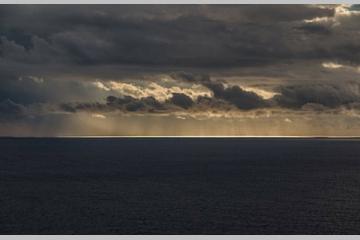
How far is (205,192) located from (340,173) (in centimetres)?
7885

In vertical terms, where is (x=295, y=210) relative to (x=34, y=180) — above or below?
above

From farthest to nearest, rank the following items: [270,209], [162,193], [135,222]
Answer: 1. [162,193]
2. [270,209]
3. [135,222]

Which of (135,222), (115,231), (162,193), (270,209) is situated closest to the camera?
(115,231)

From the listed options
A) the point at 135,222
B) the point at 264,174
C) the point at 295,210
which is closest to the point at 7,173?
the point at 264,174

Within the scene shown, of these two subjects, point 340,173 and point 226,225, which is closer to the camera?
point 226,225

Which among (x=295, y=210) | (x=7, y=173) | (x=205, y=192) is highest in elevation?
(x=295, y=210)

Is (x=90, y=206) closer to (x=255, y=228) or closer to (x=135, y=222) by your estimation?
(x=135, y=222)

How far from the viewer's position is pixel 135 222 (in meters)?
96.8

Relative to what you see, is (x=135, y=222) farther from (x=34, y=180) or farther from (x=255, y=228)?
(x=34, y=180)

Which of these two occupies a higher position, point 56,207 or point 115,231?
point 115,231

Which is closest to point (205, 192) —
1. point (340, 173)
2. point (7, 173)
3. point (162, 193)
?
point (162, 193)

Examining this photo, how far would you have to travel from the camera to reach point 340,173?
630 feet

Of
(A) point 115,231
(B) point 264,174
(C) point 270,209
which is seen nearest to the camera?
(A) point 115,231

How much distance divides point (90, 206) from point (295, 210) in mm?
46895
